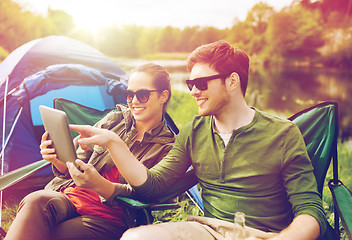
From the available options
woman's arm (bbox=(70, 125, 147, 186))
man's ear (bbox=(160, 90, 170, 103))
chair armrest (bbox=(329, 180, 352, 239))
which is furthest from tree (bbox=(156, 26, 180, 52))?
woman's arm (bbox=(70, 125, 147, 186))

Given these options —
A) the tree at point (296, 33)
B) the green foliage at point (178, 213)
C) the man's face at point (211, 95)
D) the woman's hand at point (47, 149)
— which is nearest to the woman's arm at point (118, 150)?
the woman's hand at point (47, 149)

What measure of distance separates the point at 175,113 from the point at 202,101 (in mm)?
5769

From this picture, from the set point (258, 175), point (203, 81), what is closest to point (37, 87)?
point (203, 81)

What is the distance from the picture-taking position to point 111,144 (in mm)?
1471

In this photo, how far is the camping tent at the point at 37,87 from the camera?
2971 millimetres

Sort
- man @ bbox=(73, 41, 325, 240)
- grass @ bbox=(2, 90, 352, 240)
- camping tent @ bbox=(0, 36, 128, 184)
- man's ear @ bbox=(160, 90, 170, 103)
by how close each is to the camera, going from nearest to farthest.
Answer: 1. man @ bbox=(73, 41, 325, 240)
2. man's ear @ bbox=(160, 90, 170, 103)
3. grass @ bbox=(2, 90, 352, 240)
4. camping tent @ bbox=(0, 36, 128, 184)

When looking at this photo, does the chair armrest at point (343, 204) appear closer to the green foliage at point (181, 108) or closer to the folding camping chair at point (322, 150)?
the folding camping chair at point (322, 150)

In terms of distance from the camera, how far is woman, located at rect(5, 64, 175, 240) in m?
1.49

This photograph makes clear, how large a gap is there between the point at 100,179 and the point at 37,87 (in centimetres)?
174

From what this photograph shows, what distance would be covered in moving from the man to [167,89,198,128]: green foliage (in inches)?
160

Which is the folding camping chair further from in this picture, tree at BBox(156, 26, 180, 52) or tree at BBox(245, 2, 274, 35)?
tree at BBox(245, 2, 274, 35)

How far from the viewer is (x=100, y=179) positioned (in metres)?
1.53

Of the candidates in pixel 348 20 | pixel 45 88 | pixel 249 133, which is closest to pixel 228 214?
pixel 249 133

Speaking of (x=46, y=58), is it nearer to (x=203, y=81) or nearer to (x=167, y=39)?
(x=203, y=81)
